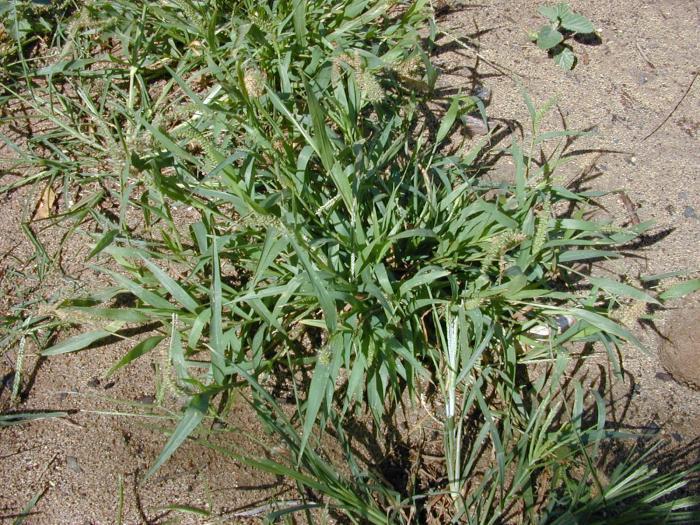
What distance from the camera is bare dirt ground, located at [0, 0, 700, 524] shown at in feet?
4.87

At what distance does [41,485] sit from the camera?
1501 mm

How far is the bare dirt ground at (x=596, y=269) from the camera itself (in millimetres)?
1483

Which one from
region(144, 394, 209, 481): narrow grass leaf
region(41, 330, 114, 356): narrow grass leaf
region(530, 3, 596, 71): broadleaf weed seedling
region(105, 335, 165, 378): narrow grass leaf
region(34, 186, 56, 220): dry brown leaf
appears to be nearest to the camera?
region(144, 394, 209, 481): narrow grass leaf

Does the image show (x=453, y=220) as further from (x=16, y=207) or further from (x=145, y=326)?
(x=16, y=207)

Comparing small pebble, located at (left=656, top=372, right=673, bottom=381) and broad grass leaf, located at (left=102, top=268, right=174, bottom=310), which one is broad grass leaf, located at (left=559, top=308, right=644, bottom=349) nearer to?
small pebble, located at (left=656, top=372, right=673, bottom=381)

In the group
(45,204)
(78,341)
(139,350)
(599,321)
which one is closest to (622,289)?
(599,321)

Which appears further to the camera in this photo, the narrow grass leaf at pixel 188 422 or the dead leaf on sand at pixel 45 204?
the dead leaf on sand at pixel 45 204

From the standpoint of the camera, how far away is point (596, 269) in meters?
1.80

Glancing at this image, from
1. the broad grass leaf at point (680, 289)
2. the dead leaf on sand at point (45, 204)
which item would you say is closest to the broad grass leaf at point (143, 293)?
the dead leaf on sand at point (45, 204)

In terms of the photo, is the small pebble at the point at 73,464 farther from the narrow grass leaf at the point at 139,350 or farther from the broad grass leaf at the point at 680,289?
the broad grass leaf at the point at 680,289

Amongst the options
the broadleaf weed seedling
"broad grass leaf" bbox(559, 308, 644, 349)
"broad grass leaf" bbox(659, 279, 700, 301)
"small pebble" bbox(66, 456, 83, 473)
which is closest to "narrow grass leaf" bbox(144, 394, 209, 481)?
"small pebble" bbox(66, 456, 83, 473)

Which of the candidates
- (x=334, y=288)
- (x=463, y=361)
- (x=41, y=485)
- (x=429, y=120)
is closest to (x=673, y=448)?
(x=463, y=361)

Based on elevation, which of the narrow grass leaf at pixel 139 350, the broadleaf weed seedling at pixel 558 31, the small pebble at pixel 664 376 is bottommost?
the narrow grass leaf at pixel 139 350

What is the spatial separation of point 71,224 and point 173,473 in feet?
2.73
